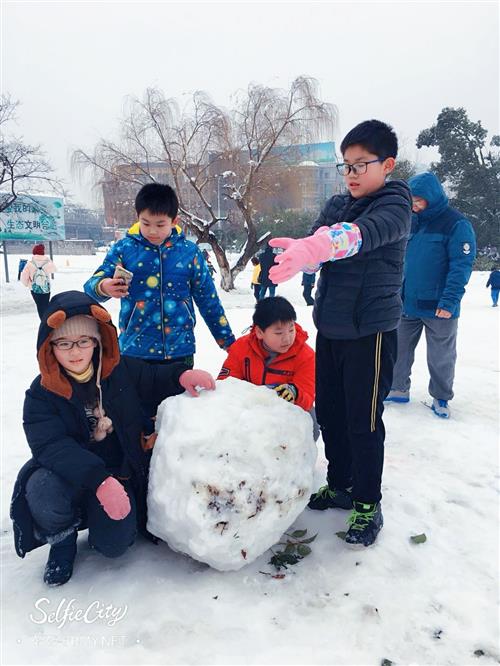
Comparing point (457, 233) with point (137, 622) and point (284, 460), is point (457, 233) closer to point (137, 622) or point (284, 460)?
point (284, 460)

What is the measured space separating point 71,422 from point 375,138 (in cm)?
185

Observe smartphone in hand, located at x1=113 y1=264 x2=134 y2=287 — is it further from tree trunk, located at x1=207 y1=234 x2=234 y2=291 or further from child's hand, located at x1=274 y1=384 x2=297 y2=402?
tree trunk, located at x1=207 y1=234 x2=234 y2=291

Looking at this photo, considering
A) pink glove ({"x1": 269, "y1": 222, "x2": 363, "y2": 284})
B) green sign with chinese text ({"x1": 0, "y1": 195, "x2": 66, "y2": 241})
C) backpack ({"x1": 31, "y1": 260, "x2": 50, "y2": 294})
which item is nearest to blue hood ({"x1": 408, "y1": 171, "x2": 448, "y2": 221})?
pink glove ({"x1": 269, "y1": 222, "x2": 363, "y2": 284})

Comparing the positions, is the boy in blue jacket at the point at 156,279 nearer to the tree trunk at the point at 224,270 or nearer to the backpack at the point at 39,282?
A: the backpack at the point at 39,282

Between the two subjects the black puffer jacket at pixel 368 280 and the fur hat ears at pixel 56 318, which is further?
the black puffer jacket at pixel 368 280

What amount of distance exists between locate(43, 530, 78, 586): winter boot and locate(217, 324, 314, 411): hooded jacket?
1099mm

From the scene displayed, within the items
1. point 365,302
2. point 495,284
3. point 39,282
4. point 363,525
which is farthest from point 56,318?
point 495,284

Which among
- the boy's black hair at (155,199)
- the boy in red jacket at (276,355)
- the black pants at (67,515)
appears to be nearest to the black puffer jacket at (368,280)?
the boy in red jacket at (276,355)

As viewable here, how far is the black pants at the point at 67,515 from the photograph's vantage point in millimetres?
2000

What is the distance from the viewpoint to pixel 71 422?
207 cm

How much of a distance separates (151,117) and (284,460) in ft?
49.1

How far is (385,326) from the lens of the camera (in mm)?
2279

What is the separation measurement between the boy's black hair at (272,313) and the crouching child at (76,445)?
0.48 meters

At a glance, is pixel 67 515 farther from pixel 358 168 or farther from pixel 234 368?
pixel 358 168
